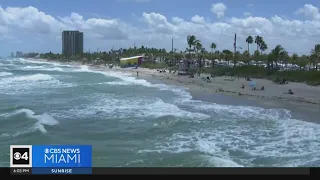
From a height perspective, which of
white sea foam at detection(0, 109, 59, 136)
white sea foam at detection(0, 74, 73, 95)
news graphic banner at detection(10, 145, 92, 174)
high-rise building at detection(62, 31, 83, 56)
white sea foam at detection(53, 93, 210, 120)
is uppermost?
high-rise building at detection(62, 31, 83, 56)

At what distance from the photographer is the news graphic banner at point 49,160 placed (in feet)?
11.4

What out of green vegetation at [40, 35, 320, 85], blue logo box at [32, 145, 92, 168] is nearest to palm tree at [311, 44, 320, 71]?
green vegetation at [40, 35, 320, 85]

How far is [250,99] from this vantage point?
2733cm

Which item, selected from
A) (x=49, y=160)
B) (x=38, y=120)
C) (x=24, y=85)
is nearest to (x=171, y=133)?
(x=38, y=120)

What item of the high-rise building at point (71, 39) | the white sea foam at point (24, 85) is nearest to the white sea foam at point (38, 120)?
the high-rise building at point (71, 39)

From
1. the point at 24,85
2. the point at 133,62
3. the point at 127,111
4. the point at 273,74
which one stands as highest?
the point at 133,62

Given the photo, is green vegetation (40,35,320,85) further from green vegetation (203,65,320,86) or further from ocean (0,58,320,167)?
ocean (0,58,320,167)

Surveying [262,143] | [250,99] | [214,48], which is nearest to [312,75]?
[250,99]

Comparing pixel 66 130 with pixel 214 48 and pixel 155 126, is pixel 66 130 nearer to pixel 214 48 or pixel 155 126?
pixel 155 126

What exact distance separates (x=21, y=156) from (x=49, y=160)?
0.87 ft

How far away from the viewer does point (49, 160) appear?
369cm

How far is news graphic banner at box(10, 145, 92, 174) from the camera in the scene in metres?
3.49

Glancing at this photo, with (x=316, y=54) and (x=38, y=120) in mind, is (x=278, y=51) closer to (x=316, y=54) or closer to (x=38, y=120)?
(x=316, y=54)

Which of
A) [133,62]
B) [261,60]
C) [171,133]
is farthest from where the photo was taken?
[133,62]
